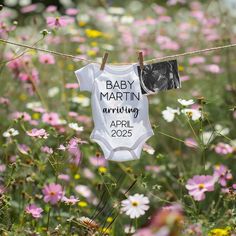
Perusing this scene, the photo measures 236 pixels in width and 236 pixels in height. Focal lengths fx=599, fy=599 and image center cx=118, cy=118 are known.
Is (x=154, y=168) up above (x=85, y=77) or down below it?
below

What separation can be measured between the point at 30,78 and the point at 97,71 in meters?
0.92

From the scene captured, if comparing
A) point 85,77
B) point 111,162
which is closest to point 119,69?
point 85,77

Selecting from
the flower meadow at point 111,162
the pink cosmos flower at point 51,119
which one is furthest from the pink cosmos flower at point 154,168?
the pink cosmos flower at point 51,119

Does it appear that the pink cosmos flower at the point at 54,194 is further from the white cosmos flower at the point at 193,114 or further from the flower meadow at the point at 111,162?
the white cosmos flower at the point at 193,114

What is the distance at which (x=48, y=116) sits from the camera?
235 cm

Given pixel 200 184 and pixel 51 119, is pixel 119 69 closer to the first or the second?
pixel 200 184

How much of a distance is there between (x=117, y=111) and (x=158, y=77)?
15cm

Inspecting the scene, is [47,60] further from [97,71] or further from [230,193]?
[230,193]

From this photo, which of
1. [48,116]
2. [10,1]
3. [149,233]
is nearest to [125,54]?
[10,1]

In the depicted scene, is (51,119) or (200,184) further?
(51,119)

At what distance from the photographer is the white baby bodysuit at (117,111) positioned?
5.27 ft

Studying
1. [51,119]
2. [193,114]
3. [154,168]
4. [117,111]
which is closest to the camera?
[117,111]

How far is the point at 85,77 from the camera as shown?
1618mm

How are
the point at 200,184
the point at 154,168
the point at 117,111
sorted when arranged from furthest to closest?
the point at 154,168 < the point at 200,184 < the point at 117,111
